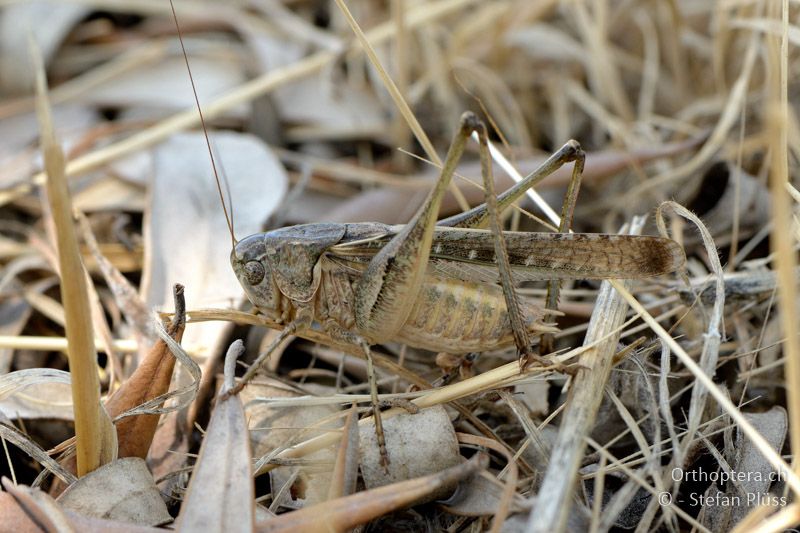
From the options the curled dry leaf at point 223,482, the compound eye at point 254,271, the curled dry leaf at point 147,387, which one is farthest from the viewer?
the compound eye at point 254,271

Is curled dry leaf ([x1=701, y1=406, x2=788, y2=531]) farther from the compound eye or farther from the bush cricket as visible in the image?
the compound eye

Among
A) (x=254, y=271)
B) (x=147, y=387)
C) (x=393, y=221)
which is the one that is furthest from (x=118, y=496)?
(x=393, y=221)

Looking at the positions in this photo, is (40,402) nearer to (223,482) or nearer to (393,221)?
(223,482)

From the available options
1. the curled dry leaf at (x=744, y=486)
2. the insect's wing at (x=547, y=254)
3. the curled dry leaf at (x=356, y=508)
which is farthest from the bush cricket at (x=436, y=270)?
the curled dry leaf at (x=744, y=486)

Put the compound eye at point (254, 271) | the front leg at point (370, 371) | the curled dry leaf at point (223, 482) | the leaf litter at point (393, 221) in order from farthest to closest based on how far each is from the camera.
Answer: the compound eye at point (254, 271)
the front leg at point (370, 371)
the leaf litter at point (393, 221)
the curled dry leaf at point (223, 482)

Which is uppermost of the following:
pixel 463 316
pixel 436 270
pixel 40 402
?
pixel 436 270

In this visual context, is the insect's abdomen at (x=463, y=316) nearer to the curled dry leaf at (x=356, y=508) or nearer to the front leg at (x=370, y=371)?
the front leg at (x=370, y=371)
